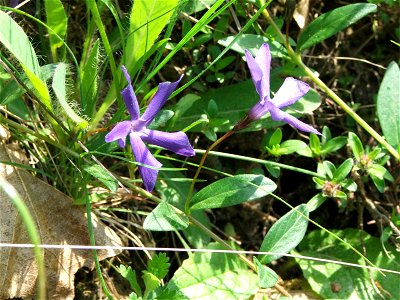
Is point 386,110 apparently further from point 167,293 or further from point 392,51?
point 167,293

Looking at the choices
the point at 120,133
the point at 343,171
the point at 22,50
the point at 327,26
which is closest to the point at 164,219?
the point at 120,133

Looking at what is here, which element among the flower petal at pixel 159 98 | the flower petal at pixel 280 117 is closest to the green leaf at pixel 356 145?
the flower petal at pixel 280 117

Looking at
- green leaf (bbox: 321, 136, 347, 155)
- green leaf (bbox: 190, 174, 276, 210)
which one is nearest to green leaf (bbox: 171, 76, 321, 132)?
green leaf (bbox: 321, 136, 347, 155)

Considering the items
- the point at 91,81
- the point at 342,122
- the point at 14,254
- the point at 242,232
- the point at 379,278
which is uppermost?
the point at 91,81

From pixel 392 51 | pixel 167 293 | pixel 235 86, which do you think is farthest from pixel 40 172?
pixel 392 51

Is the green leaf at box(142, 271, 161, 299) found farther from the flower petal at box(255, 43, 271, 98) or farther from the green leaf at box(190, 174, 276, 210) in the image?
the flower petal at box(255, 43, 271, 98)

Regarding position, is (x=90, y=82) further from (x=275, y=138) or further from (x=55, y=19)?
(x=275, y=138)
